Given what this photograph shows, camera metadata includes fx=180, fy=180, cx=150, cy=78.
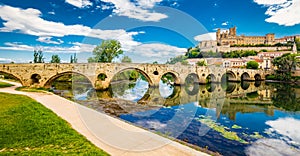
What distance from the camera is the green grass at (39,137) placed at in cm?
468

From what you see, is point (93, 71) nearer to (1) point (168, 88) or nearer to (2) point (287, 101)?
(1) point (168, 88)

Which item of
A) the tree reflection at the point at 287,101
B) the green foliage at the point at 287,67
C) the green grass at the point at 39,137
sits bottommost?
the tree reflection at the point at 287,101

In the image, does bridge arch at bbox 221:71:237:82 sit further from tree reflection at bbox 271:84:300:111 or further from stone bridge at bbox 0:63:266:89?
tree reflection at bbox 271:84:300:111

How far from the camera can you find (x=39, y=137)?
220 inches

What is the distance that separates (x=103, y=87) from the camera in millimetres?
24109

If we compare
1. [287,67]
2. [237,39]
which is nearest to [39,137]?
[287,67]

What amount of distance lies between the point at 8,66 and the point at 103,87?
10.5m

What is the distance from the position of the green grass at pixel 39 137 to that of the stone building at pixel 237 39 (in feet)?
280

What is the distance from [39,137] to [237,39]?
312 ft

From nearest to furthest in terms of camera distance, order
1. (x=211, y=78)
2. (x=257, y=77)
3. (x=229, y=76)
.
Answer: (x=211, y=78), (x=229, y=76), (x=257, y=77)

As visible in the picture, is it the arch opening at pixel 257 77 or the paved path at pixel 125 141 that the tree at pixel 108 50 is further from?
the arch opening at pixel 257 77

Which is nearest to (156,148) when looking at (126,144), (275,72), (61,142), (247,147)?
(126,144)

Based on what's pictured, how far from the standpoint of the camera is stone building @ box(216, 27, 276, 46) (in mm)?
84250

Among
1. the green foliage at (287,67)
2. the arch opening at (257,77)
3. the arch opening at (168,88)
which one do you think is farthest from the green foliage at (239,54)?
the arch opening at (168,88)
